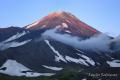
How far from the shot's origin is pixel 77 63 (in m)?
200

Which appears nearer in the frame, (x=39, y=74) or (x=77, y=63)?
(x=39, y=74)

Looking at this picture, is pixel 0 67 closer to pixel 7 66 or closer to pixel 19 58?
pixel 7 66

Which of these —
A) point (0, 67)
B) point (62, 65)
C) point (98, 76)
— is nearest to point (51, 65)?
point (62, 65)

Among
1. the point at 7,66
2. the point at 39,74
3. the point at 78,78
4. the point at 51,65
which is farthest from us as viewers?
the point at 51,65

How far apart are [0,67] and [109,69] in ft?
192

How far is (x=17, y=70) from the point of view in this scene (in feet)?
582

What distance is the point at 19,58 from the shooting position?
632ft

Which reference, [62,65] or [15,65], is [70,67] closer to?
[62,65]

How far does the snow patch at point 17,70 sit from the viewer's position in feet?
547

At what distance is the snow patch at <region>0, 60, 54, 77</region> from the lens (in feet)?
547

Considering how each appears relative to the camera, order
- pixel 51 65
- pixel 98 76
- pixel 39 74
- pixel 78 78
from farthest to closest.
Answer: pixel 51 65 < pixel 39 74 < pixel 98 76 < pixel 78 78

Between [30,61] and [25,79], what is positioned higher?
[30,61]

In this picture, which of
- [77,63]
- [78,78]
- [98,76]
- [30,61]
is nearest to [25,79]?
[78,78]

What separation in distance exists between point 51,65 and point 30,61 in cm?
1255
